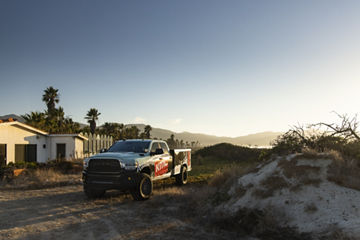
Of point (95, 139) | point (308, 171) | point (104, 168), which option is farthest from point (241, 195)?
point (95, 139)

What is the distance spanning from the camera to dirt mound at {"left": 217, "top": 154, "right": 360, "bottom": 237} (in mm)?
5684

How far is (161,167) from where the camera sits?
1095 centimetres

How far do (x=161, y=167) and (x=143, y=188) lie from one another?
63.1 inches

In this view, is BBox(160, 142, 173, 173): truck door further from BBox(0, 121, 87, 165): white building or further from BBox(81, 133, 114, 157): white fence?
BBox(81, 133, 114, 157): white fence

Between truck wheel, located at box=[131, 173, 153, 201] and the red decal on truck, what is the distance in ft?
2.84

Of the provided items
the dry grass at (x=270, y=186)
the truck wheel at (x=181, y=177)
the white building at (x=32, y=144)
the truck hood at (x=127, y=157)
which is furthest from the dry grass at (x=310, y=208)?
the white building at (x=32, y=144)

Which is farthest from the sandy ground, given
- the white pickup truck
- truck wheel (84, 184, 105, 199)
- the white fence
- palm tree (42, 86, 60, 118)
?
palm tree (42, 86, 60, 118)

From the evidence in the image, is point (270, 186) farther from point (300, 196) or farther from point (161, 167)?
point (161, 167)

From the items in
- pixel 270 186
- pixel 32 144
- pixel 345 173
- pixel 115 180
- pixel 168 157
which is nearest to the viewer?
pixel 345 173

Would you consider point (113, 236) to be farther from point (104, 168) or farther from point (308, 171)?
point (308, 171)

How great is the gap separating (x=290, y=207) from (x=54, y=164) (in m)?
16.4

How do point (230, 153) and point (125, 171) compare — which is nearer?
point (125, 171)

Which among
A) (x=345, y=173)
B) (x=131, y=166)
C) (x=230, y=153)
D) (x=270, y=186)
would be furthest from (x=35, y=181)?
(x=230, y=153)

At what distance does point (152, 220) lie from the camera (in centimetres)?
720
